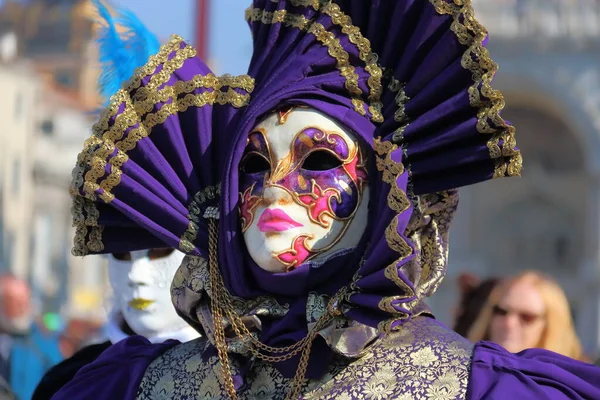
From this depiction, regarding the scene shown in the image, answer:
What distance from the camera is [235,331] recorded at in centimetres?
313

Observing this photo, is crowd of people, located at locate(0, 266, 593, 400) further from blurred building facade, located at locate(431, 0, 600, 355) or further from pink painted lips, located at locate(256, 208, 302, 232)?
blurred building facade, located at locate(431, 0, 600, 355)

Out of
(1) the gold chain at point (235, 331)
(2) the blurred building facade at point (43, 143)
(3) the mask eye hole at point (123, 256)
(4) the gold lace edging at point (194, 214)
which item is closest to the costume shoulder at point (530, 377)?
(1) the gold chain at point (235, 331)

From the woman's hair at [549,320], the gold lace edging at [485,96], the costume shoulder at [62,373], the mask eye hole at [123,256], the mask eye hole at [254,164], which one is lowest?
the costume shoulder at [62,373]

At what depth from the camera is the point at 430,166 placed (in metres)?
3.03

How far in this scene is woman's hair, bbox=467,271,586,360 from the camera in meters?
4.78

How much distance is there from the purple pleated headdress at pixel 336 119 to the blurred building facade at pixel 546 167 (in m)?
22.0

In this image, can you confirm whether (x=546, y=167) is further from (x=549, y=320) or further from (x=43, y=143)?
(x=549, y=320)

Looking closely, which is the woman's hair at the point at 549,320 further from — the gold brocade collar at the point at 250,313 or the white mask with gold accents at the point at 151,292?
the gold brocade collar at the point at 250,313

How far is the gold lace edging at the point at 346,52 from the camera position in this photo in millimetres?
3131

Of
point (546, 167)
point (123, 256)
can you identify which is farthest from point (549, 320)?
point (546, 167)

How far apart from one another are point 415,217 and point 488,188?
1147 inches

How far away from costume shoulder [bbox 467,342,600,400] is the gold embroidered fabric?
33 millimetres

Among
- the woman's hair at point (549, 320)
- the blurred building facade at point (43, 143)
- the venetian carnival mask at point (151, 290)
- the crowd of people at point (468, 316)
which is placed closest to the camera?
the crowd of people at point (468, 316)

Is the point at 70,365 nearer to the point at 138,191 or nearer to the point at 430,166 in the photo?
the point at 138,191
